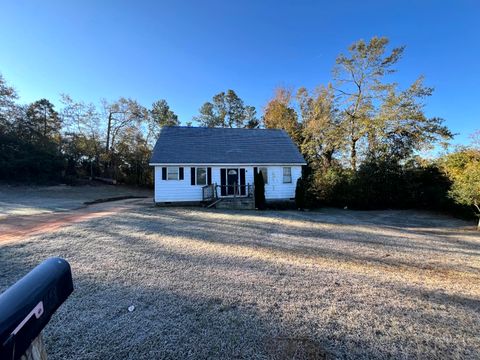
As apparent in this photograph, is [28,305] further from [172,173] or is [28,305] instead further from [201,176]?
[201,176]

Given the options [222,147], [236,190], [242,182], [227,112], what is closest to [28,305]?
[236,190]

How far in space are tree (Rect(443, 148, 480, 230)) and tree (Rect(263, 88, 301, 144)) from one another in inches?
594

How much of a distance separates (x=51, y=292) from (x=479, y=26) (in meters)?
17.5

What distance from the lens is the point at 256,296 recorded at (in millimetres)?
3824

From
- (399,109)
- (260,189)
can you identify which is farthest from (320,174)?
(399,109)

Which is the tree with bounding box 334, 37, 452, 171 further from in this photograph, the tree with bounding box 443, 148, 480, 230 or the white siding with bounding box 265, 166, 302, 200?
the white siding with bounding box 265, 166, 302, 200

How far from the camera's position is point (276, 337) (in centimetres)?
285

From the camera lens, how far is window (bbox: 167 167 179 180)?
50.8ft

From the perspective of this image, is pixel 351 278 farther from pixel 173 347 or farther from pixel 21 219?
pixel 21 219

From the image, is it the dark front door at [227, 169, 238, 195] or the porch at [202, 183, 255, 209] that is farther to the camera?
the dark front door at [227, 169, 238, 195]

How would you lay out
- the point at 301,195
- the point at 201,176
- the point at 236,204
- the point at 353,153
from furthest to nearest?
the point at 353,153, the point at 201,176, the point at 301,195, the point at 236,204

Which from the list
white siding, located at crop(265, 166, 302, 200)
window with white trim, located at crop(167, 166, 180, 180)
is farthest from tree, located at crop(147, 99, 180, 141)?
white siding, located at crop(265, 166, 302, 200)

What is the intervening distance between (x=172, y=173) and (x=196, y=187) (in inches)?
67.6

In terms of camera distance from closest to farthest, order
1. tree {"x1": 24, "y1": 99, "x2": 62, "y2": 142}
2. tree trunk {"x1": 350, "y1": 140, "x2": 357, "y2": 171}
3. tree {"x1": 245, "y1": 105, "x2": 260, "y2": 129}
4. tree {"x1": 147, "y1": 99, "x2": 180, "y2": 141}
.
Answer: tree trunk {"x1": 350, "y1": 140, "x2": 357, "y2": 171}, tree {"x1": 24, "y1": 99, "x2": 62, "y2": 142}, tree {"x1": 147, "y1": 99, "x2": 180, "y2": 141}, tree {"x1": 245, "y1": 105, "x2": 260, "y2": 129}
